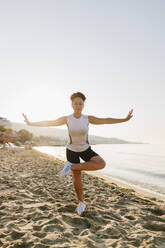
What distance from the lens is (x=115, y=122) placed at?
161 inches

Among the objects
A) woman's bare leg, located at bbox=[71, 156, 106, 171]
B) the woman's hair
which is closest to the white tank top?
woman's bare leg, located at bbox=[71, 156, 106, 171]

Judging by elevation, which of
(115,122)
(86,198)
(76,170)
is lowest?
(86,198)

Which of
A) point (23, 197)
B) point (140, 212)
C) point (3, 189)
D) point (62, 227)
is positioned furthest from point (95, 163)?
point (3, 189)

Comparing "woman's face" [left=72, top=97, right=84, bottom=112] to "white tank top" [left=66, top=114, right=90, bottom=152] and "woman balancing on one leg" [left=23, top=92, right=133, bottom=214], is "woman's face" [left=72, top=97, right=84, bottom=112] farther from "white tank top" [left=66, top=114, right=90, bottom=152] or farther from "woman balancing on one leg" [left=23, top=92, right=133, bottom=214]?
"white tank top" [left=66, top=114, right=90, bottom=152]

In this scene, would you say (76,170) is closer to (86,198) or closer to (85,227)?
(85,227)

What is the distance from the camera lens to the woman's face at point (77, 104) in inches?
158

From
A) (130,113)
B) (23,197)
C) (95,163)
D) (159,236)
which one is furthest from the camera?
(23,197)

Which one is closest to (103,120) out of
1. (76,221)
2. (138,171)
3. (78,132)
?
(78,132)

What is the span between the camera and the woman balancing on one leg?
3.92 m

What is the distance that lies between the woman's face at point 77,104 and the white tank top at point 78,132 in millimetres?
171

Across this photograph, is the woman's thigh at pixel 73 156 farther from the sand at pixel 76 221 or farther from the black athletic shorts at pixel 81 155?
the sand at pixel 76 221

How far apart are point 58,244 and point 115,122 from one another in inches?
94.7

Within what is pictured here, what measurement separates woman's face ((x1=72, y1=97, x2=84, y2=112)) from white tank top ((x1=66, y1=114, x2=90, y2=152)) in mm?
171

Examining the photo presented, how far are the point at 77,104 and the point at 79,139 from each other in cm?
72
